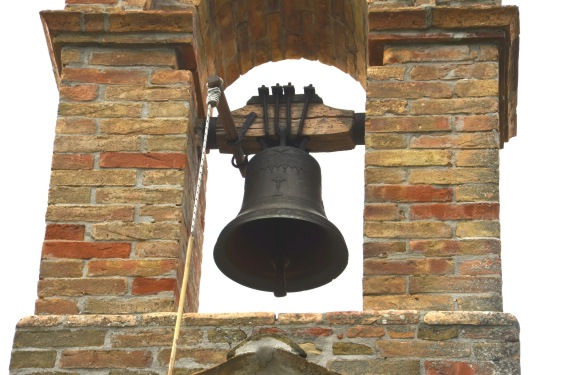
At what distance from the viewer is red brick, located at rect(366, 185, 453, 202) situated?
705 cm

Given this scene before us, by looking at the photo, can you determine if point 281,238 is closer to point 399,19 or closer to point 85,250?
point 85,250

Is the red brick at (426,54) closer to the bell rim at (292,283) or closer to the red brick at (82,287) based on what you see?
the bell rim at (292,283)

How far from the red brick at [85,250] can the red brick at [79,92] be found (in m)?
0.72

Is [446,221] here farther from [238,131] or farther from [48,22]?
[48,22]

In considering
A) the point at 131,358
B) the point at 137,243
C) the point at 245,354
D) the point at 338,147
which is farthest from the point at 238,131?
the point at 245,354

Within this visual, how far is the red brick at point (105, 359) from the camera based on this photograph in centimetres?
659

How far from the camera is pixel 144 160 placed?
7207 millimetres

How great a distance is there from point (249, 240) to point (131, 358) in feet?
3.53

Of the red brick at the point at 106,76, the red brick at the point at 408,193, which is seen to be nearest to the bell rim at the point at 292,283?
the red brick at the point at 408,193

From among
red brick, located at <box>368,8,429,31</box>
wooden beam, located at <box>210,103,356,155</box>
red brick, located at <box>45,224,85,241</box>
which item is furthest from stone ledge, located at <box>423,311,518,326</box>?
red brick, located at <box>368,8,429,31</box>

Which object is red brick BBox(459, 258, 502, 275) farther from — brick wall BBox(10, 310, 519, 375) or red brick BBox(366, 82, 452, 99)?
red brick BBox(366, 82, 452, 99)

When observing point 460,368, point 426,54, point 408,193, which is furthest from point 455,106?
point 460,368

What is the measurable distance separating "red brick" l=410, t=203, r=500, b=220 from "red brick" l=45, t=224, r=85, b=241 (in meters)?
1.28

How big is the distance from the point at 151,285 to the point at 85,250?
31 centimetres
